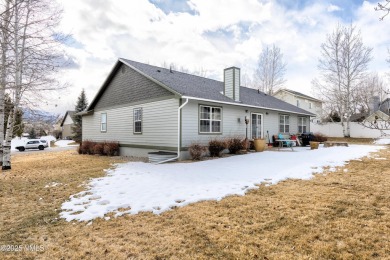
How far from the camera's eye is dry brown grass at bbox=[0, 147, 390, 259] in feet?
9.53

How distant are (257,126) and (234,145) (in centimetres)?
410

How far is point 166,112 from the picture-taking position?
11.5 m

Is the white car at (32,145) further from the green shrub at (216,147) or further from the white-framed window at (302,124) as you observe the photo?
the white-framed window at (302,124)

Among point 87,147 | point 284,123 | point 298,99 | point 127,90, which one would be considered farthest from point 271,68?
point 87,147

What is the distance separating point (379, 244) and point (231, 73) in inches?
495

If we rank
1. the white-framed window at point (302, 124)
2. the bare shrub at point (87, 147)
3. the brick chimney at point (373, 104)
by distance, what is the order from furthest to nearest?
the white-framed window at point (302, 124) < the bare shrub at point (87, 147) < the brick chimney at point (373, 104)

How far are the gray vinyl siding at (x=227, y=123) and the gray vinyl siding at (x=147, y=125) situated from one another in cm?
58

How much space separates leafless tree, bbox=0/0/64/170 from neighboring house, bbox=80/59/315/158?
170 inches

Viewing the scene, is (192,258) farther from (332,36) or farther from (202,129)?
(332,36)

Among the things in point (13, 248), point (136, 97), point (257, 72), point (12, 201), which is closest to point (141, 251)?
point (13, 248)

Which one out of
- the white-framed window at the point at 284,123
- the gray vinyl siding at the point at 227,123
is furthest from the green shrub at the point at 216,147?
the white-framed window at the point at 284,123

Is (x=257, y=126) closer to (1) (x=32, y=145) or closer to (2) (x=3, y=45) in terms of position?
(2) (x=3, y=45)

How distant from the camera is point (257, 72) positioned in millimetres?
37219

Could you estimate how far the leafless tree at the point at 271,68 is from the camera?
35656mm
